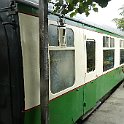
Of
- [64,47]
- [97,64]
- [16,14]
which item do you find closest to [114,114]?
[97,64]

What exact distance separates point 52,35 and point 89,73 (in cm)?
263

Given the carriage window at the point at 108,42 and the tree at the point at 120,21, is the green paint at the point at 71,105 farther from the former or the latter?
the tree at the point at 120,21

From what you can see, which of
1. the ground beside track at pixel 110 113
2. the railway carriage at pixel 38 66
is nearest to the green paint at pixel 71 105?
the railway carriage at pixel 38 66

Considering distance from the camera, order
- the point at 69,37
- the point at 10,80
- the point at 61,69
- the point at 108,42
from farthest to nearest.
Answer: the point at 108,42
the point at 69,37
the point at 61,69
the point at 10,80

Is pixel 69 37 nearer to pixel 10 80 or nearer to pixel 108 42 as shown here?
pixel 10 80

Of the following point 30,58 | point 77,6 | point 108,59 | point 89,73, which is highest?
point 77,6

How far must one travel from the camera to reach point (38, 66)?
4.20m

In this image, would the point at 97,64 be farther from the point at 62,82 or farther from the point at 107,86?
the point at 62,82

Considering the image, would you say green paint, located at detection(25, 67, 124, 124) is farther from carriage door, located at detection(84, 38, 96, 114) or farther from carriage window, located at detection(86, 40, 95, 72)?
carriage window, located at detection(86, 40, 95, 72)

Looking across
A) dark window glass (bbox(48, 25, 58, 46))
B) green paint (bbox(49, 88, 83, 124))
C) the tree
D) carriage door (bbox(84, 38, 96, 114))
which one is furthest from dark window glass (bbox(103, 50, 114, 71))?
the tree

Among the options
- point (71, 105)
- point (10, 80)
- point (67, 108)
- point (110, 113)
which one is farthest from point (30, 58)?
point (110, 113)

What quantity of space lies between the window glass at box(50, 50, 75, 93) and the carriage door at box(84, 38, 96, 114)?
1108 mm

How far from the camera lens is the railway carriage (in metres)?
3.74

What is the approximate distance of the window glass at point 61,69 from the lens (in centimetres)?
480
